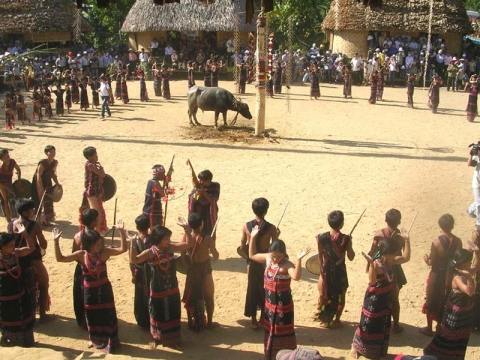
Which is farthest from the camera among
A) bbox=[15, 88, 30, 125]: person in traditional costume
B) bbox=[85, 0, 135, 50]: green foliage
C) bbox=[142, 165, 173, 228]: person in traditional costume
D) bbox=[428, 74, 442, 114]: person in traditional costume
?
bbox=[85, 0, 135, 50]: green foliage

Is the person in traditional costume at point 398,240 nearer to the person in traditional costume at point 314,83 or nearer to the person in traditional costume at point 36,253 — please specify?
the person in traditional costume at point 36,253

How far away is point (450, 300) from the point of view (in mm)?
5531

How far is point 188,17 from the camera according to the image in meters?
28.3

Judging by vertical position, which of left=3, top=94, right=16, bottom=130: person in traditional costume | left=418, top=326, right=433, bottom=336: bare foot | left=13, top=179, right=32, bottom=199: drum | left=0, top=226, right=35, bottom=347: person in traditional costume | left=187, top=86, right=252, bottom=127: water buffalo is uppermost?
left=187, top=86, right=252, bottom=127: water buffalo

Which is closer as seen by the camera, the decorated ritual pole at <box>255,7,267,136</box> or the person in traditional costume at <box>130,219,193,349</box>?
the person in traditional costume at <box>130,219,193,349</box>

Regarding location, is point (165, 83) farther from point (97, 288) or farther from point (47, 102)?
point (97, 288)

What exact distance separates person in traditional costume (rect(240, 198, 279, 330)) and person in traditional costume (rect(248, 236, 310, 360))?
608 mm

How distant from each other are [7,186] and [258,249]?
4870mm

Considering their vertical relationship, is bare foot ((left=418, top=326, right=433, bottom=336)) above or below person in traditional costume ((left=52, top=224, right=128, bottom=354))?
below

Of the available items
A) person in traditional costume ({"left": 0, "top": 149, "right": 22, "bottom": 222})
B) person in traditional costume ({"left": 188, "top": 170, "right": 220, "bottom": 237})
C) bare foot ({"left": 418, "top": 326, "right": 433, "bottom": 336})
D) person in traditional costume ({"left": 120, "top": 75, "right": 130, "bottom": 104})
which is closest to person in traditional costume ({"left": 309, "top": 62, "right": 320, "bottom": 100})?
person in traditional costume ({"left": 120, "top": 75, "right": 130, "bottom": 104})

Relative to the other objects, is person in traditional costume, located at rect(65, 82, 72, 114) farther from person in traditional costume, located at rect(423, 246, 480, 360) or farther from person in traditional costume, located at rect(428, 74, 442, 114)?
person in traditional costume, located at rect(423, 246, 480, 360)

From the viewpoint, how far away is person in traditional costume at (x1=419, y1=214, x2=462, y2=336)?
6.03 m

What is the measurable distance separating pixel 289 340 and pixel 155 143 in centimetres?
1006

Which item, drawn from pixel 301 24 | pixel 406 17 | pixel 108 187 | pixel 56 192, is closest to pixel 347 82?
pixel 406 17
